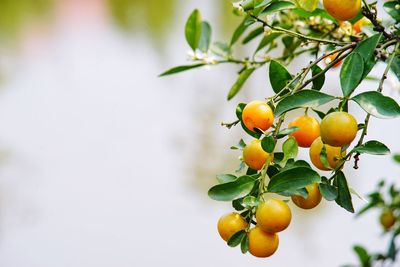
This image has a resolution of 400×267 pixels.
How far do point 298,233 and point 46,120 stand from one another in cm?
149

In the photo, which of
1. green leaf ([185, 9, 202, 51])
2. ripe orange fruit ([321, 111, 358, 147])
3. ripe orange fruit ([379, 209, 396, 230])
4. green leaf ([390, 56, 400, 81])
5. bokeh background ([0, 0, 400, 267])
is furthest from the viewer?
bokeh background ([0, 0, 400, 267])

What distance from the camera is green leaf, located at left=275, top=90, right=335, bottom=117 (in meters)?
0.45

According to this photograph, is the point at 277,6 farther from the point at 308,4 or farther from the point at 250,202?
the point at 250,202

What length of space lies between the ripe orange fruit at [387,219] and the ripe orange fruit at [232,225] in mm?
529

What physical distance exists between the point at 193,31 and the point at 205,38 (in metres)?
0.04

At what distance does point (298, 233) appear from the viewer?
7.53 ft

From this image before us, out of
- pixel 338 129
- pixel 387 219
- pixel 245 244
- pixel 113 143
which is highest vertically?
pixel 338 129

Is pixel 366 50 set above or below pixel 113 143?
above

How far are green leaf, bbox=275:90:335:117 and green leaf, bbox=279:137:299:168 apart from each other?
25 mm

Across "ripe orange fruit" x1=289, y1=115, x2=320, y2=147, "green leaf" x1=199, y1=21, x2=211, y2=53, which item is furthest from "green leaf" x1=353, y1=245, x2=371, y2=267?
"ripe orange fruit" x1=289, y1=115, x2=320, y2=147

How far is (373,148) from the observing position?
456 millimetres

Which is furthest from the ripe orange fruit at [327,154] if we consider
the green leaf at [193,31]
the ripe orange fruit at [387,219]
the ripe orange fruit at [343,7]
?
the ripe orange fruit at [387,219]

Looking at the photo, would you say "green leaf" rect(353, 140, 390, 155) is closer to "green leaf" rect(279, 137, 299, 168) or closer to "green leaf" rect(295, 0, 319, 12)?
"green leaf" rect(279, 137, 299, 168)

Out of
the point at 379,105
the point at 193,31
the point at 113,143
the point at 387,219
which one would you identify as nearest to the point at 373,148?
the point at 379,105
